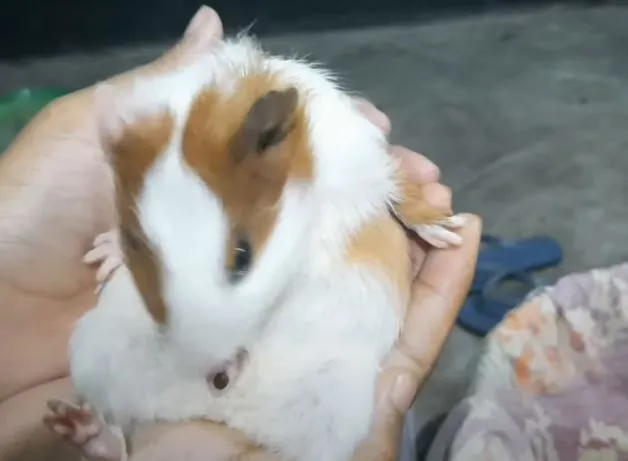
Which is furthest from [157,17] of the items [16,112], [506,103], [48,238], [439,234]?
[439,234]

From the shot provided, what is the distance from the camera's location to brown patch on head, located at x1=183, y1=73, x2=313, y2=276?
2.56 feet

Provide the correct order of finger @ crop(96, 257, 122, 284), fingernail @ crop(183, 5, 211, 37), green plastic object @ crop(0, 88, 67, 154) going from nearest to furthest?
finger @ crop(96, 257, 122, 284)
fingernail @ crop(183, 5, 211, 37)
green plastic object @ crop(0, 88, 67, 154)

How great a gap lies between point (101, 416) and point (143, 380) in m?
0.05

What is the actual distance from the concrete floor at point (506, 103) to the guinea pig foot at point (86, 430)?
670mm

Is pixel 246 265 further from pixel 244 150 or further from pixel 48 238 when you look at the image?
pixel 48 238

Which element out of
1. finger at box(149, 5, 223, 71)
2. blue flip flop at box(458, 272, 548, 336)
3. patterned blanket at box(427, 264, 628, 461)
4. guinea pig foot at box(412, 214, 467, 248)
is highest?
finger at box(149, 5, 223, 71)

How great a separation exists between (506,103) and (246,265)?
3.74 ft

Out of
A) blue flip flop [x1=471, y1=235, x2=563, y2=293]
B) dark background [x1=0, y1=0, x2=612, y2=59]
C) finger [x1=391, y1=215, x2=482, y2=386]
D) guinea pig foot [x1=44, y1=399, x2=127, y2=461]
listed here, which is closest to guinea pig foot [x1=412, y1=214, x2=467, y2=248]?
finger [x1=391, y1=215, x2=482, y2=386]

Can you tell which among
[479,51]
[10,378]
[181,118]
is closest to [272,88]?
[181,118]

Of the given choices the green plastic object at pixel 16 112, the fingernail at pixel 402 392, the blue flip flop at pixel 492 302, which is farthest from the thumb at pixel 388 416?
the green plastic object at pixel 16 112

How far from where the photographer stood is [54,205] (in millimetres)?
1044

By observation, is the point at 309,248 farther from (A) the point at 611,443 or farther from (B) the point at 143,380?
(A) the point at 611,443

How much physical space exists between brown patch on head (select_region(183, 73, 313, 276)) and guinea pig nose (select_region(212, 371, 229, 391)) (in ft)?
0.37

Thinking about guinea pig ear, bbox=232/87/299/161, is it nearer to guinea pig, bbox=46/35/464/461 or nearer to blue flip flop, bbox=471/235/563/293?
guinea pig, bbox=46/35/464/461
